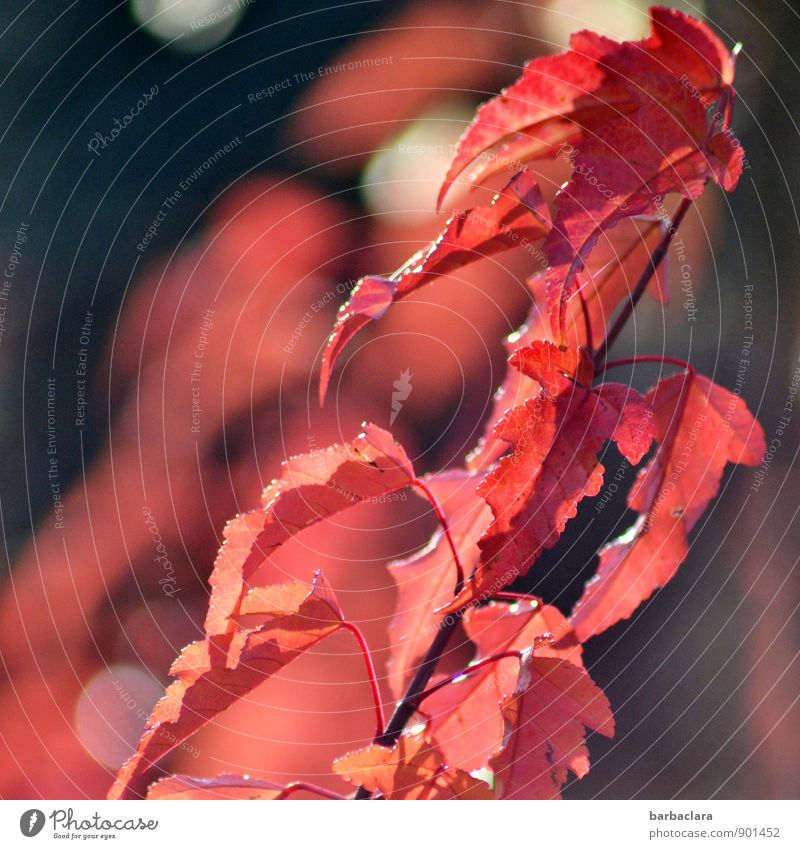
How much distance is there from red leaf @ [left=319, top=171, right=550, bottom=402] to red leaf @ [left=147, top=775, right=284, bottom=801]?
165 mm

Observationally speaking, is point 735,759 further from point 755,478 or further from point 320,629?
point 320,629

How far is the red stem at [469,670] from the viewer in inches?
11.3

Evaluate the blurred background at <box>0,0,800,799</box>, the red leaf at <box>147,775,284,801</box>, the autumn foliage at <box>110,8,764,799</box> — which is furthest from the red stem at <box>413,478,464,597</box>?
the blurred background at <box>0,0,800,799</box>

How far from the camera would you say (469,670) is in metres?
0.30

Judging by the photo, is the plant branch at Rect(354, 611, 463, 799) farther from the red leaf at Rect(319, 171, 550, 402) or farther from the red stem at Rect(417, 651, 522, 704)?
the red leaf at Rect(319, 171, 550, 402)

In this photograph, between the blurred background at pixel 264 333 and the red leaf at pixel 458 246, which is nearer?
the red leaf at pixel 458 246

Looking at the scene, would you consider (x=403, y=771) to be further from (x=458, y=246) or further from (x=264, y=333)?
(x=264, y=333)

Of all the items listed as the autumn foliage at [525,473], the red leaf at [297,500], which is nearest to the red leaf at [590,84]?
the autumn foliage at [525,473]

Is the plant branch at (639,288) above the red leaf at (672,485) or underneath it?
above

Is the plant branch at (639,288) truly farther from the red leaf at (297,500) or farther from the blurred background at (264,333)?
the blurred background at (264,333)

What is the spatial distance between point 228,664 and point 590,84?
0.83 feet

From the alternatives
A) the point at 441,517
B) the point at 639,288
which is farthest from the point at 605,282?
the point at 441,517
